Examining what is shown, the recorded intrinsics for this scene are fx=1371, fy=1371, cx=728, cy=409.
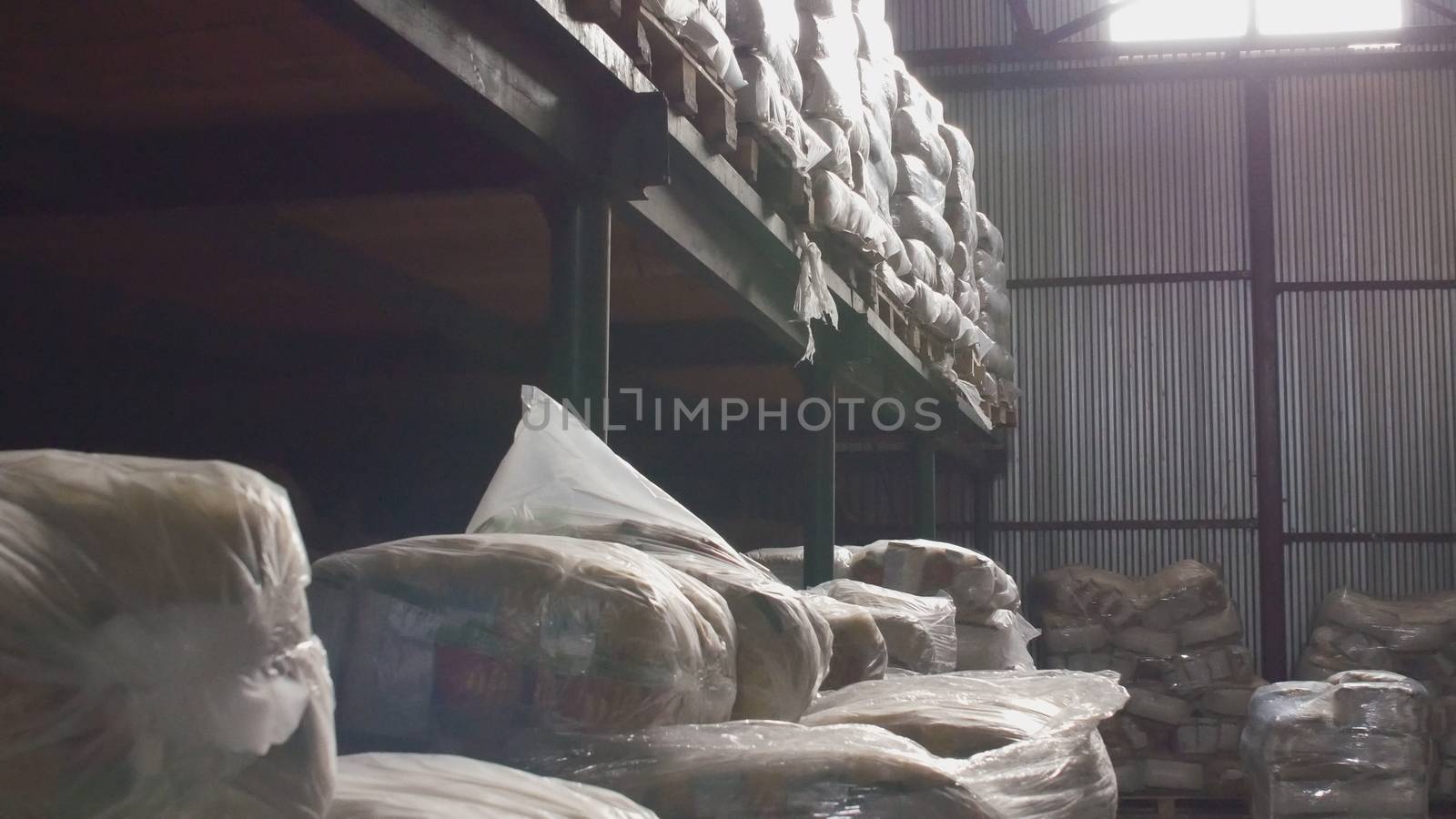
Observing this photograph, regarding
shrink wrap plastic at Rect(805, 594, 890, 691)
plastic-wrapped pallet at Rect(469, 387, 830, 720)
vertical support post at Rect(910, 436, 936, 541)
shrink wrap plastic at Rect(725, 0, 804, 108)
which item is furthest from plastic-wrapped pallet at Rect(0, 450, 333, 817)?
vertical support post at Rect(910, 436, 936, 541)

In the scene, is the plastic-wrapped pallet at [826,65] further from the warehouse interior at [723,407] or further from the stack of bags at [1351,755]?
the stack of bags at [1351,755]

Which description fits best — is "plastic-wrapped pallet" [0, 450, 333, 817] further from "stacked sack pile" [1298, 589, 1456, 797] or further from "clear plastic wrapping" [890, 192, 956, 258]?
"stacked sack pile" [1298, 589, 1456, 797]

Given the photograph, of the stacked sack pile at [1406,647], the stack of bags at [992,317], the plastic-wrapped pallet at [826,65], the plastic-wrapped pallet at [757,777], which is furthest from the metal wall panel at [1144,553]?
the plastic-wrapped pallet at [757,777]

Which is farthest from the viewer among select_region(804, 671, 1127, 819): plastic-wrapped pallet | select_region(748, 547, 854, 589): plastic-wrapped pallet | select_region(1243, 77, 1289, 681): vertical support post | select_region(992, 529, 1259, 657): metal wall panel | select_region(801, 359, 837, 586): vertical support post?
select_region(992, 529, 1259, 657): metal wall panel

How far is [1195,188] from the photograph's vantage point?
13.4 metres

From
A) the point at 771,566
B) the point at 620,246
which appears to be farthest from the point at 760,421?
the point at 620,246

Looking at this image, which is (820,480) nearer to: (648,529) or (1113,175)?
(648,529)

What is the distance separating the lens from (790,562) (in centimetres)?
732

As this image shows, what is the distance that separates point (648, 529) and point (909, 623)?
1.95 metres

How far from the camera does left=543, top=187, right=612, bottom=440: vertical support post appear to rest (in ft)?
11.8

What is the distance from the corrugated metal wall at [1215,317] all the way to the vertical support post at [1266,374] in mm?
169

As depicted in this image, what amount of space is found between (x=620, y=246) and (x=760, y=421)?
418 centimetres

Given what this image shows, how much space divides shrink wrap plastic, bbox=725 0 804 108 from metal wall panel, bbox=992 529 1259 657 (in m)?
9.10

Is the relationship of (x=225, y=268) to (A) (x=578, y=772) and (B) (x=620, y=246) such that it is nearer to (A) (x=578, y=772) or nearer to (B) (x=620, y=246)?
(B) (x=620, y=246)
